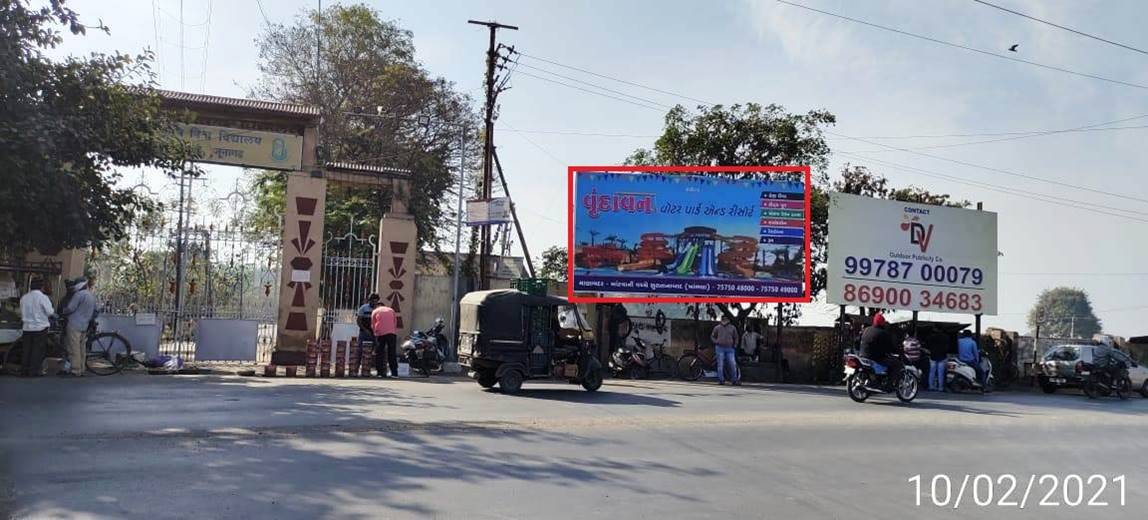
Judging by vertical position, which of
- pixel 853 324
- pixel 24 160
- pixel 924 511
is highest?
pixel 24 160

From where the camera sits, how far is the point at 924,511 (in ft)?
24.8

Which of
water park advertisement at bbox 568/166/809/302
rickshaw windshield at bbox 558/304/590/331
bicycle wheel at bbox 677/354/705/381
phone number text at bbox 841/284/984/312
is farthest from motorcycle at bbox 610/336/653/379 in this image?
phone number text at bbox 841/284/984/312

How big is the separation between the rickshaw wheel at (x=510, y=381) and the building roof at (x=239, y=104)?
786 centimetres

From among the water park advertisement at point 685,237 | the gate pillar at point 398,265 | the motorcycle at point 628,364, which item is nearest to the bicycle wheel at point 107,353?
the gate pillar at point 398,265

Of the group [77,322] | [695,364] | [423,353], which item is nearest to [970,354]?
[695,364]

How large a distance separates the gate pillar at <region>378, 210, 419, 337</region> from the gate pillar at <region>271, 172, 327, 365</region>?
1.55 metres

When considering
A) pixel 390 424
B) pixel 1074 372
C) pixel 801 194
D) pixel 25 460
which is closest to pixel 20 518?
pixel 25 460

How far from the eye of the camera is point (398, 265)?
20.2m

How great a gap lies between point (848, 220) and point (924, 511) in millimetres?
16466

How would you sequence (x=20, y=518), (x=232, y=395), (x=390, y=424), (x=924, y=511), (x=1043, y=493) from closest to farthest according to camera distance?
(x=20, y=518) < (x=924, y=511) < (x=1043, y=493) < (x=390, y=424) < (x=232, y=395)

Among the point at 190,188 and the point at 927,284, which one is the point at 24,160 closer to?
the point at 190,188

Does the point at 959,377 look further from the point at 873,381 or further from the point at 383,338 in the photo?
the point at 383,338

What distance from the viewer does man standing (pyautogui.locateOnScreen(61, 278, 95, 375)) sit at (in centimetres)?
1476
